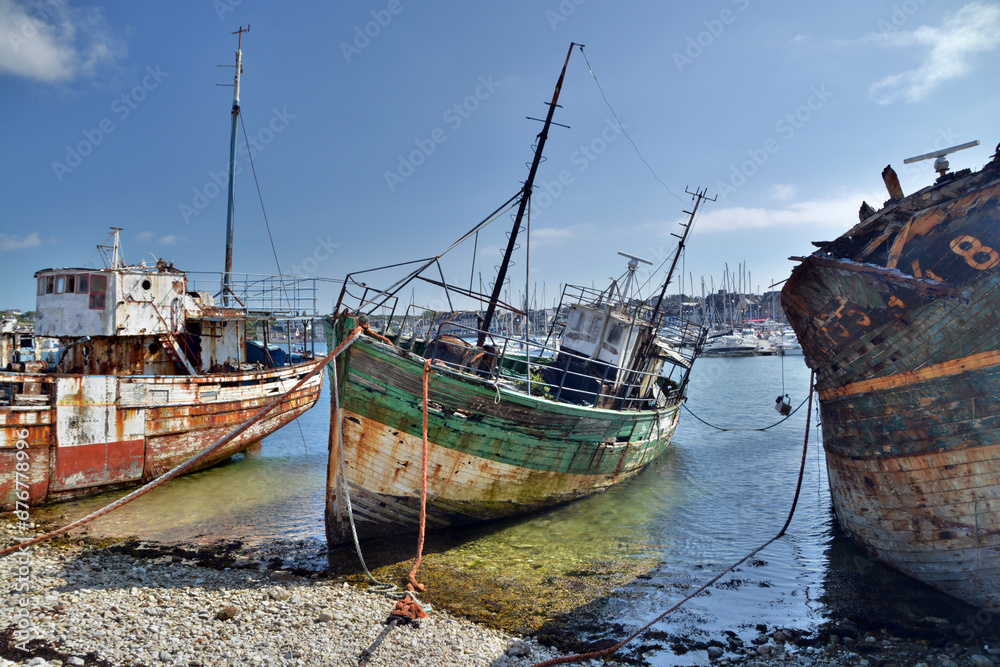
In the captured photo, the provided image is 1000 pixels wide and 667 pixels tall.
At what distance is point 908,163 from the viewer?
7887 millimetres

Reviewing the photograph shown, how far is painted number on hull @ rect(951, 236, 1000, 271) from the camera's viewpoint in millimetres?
6312

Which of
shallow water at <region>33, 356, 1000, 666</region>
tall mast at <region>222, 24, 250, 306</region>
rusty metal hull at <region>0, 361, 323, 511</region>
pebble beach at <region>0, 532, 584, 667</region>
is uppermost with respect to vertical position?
tall mast at <region>222, 24, 250, 306</region>

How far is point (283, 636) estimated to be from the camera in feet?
21.5

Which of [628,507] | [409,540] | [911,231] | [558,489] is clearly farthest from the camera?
[628,507]

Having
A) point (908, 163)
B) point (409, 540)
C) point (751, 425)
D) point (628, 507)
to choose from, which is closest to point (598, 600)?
point (409, 540)

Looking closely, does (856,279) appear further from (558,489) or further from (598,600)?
(558,489)

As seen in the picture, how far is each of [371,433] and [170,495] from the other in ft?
25.6

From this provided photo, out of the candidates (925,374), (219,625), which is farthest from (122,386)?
(925,374)

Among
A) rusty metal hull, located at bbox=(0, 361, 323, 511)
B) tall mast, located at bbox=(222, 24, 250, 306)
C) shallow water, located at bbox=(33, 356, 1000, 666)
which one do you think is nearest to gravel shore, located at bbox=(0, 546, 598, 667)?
shallow water, located at bbox=(33, 356, 1000, 666)

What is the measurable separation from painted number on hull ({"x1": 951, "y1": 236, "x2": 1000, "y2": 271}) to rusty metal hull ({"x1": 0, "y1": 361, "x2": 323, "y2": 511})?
53.2 feet

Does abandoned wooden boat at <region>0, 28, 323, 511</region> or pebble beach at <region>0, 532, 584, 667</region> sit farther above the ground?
abandoned wooden boat at <region>0, 28, 323, 511</region>

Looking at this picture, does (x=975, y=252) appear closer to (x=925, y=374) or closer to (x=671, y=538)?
(x=925, y=374)

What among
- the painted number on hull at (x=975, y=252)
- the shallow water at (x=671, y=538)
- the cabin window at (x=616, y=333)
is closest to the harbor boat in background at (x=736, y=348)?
the shallow water at (x=671, y=538)

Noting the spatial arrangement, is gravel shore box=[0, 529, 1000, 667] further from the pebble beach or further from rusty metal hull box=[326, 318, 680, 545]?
rusty metal hull box=[326, 318, 680, 545]
